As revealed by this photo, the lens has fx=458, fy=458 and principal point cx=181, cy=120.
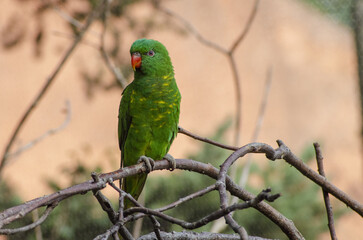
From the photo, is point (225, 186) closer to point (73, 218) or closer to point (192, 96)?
point (73, 218)

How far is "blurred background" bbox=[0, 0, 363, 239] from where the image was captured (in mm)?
3021

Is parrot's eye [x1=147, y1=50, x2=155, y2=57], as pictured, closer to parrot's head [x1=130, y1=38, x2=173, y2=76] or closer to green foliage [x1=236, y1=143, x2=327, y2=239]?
parrot's head [x1=130, y1=38, x2=173, y2=76]

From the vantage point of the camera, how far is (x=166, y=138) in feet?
4.14

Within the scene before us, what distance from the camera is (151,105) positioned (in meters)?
1.25

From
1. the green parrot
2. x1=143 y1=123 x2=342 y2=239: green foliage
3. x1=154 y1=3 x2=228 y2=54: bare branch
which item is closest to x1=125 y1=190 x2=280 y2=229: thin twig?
the green parrot

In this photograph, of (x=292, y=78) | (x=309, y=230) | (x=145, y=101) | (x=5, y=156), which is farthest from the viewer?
(x=292, y=78)

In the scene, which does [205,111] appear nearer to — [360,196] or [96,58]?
[96,58]

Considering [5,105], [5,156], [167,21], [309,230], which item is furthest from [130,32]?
[5,156]

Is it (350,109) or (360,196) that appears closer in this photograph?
(360,196)

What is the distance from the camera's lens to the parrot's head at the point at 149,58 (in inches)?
47.8

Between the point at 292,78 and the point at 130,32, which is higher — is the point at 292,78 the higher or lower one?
the higher one

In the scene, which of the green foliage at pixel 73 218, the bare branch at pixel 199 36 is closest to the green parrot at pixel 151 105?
the bare branch at pixel 199 36

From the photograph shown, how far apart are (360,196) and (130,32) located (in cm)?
352

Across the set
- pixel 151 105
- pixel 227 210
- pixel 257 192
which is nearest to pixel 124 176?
pixel 227 210
